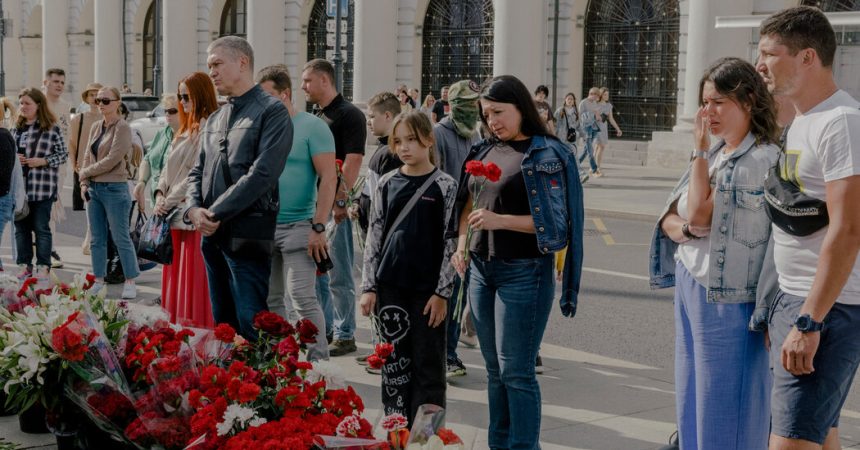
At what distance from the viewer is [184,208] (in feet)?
22.9

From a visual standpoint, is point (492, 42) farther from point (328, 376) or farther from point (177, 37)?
point (328, 376)

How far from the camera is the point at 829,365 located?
358 centimetres

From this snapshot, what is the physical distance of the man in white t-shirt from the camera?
3.45 metres

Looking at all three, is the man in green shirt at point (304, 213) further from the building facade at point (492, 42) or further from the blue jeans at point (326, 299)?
the building facade at point (492, 42)

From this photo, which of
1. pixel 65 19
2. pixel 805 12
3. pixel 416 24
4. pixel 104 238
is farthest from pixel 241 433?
pixel 65 19

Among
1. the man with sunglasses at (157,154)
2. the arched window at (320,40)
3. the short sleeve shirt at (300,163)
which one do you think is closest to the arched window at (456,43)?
the arched window at (320,40)

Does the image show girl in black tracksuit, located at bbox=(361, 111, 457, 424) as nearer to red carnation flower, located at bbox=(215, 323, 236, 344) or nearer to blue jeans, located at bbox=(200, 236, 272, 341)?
blue jeans, located at bbox=(200, 236, 272, 341)

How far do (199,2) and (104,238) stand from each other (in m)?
30.0

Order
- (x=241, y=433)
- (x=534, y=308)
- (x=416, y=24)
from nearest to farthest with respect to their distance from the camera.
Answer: (x=241, y=433), (x=534, y=308), (x=416, y=24)

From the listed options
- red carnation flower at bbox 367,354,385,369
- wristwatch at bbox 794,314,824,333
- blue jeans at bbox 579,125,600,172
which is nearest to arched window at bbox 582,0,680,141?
blue jeans at bbox 579,125,600,172

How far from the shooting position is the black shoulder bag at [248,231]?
5.75 m

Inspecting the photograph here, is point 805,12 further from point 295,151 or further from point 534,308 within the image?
point 295,151

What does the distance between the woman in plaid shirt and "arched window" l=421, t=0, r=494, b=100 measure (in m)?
20.5

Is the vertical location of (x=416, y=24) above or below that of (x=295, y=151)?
above
